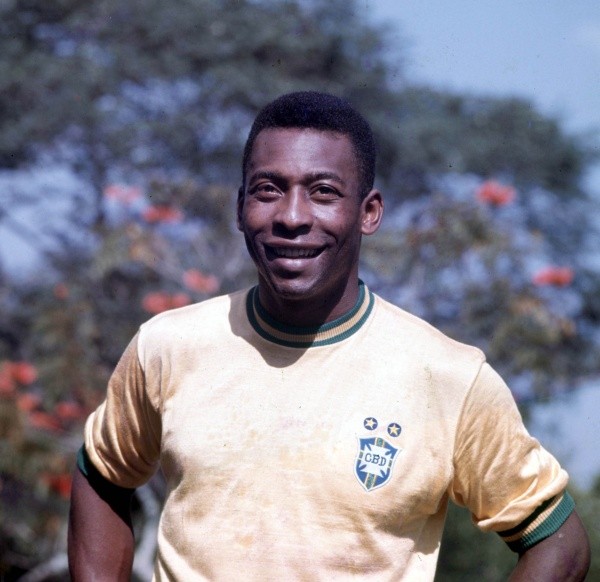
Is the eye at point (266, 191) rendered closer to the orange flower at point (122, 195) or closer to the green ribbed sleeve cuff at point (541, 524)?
the green ribbed sleeve cuff at point (541, 524)

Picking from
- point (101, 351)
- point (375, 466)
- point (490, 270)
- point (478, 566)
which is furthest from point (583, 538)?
point (101, 351)

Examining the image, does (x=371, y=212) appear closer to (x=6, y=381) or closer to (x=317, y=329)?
(x=317, y=329)

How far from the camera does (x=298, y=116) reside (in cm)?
293

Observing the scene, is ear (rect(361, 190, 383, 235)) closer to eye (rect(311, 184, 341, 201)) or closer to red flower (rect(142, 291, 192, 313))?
eye (rect(311, 184, 341, 201))

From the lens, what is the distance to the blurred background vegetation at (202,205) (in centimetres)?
755

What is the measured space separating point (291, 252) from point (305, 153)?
0.25 m

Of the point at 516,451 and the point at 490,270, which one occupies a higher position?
the point at 516,451

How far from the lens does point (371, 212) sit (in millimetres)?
3027

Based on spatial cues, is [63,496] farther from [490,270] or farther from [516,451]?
[516,451]

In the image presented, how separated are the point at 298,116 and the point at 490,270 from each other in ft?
15.8

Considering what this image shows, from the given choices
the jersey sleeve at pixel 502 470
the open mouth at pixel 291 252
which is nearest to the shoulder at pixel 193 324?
the open mouth at pixel 291 252

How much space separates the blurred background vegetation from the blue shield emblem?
420 centimetres

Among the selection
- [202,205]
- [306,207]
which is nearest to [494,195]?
[202,205]

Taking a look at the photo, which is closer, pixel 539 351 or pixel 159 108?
pixel 539 351
